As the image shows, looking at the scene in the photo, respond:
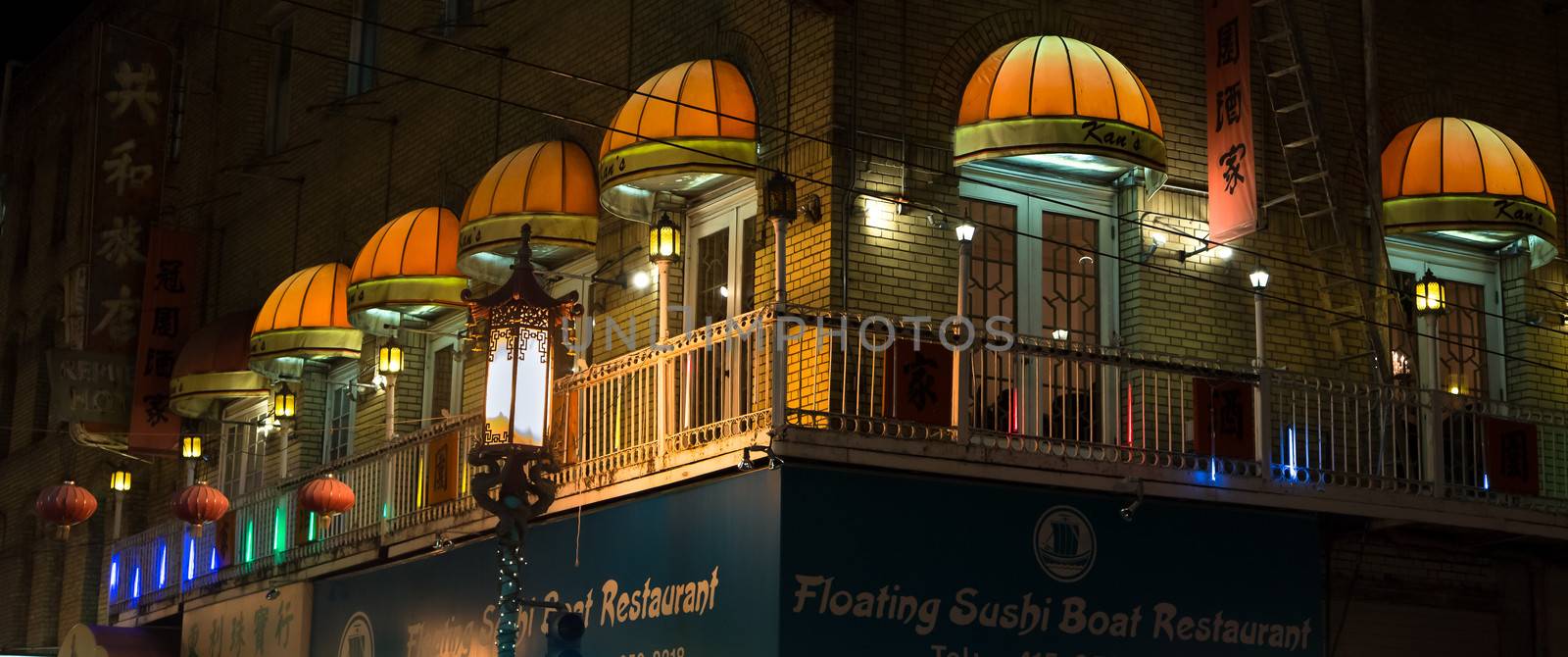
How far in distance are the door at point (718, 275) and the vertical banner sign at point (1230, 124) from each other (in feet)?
13.3

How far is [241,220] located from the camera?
97.5 ft

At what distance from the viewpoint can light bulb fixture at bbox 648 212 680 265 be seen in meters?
17.8

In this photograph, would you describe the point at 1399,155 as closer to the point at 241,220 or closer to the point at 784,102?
the point at 784,102

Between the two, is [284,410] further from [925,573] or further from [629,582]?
[925,573]

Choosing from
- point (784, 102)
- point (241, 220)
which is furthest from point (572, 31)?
point (241, 220)

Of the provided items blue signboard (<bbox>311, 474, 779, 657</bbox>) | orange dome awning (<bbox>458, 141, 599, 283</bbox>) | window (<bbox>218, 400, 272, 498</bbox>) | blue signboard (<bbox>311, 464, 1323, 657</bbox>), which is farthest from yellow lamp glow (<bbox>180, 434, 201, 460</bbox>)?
blue signboard (<bbox>311, 464, 1323, 657</bbox>)

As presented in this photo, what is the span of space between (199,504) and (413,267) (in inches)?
159

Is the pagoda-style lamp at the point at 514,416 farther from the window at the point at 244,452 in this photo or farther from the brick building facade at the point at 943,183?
the window at the point at 244,452

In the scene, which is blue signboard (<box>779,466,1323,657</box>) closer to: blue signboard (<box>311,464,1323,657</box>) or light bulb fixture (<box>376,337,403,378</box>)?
blue signboard (<box>311,464,1323,657</box>)

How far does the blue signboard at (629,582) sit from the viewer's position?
15320 mm

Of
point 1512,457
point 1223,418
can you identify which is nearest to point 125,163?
point 1223,418

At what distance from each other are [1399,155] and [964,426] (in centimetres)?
622

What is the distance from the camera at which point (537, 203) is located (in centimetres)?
1930

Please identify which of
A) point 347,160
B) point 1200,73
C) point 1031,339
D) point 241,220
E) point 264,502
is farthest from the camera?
point 241,220
